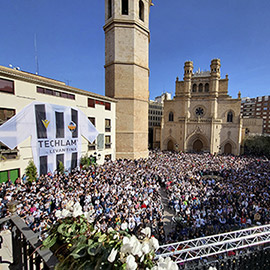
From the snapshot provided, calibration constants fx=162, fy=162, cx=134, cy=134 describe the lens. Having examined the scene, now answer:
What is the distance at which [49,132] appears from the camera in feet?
44.2

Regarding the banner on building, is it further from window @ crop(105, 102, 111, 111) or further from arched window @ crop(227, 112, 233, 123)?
arched window @ crop(227, 112, 233, 123)

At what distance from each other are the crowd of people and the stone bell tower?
276 inches

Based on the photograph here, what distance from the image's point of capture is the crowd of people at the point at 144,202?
27.1ft

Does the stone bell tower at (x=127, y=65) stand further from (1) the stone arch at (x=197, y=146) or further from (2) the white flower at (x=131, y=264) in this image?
(2) the white flower at (x=131, y=264)

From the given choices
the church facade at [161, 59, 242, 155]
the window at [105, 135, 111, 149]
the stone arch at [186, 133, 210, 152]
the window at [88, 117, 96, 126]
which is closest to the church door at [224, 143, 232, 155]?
the church facade at [161, 59, 242, 155]

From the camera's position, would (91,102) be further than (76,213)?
Yes

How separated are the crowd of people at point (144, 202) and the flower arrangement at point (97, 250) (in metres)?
4.67

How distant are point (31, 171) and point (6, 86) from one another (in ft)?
20.4

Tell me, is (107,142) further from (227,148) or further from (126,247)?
(227,148)

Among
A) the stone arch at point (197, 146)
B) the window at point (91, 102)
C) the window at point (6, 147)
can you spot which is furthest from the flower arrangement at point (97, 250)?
the stone arch at point (197, 146)

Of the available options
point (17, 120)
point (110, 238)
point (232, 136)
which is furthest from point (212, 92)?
point (110, 238)

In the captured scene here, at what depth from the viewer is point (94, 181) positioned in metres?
12.4

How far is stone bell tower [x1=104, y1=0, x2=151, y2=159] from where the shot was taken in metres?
20.0

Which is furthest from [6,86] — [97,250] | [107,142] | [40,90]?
[97,250]
